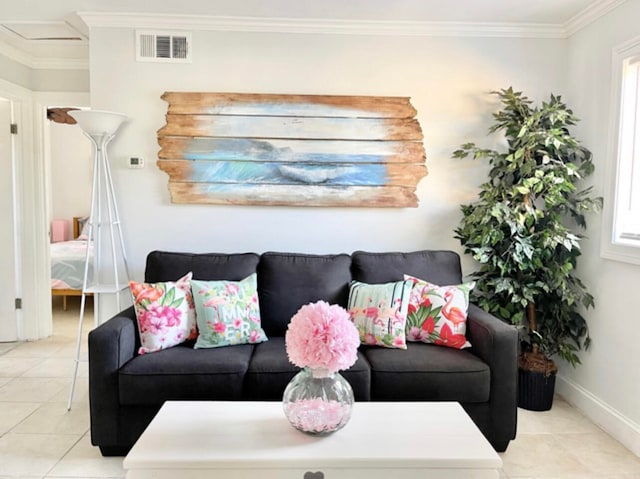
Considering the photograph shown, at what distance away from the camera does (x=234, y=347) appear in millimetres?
2432

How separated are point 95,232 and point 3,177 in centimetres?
142

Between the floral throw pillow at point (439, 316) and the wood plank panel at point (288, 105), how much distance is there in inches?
49.7

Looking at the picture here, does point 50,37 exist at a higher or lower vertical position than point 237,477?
higher

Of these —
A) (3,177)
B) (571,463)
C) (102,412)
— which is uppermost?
(3,177)

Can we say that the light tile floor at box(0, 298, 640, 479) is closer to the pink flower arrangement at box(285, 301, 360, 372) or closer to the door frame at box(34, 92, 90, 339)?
the door frame at box(34, 92, 90, 339)

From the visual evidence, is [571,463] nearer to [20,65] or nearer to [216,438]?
[216,438]

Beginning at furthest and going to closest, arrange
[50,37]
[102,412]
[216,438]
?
[50,37] < [102,412] < [216,438]

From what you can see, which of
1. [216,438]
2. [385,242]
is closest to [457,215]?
[385,242]

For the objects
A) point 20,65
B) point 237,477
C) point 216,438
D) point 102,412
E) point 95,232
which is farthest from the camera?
point 20,65

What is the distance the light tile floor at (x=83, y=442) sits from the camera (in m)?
2.14

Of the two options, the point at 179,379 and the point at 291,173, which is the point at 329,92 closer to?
the point at 291,173

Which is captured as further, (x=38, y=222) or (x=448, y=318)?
(x=38, y=222)

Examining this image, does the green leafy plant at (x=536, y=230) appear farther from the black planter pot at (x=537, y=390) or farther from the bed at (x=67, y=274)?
the bed at (x=67, y=274)

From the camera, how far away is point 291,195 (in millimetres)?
3094
